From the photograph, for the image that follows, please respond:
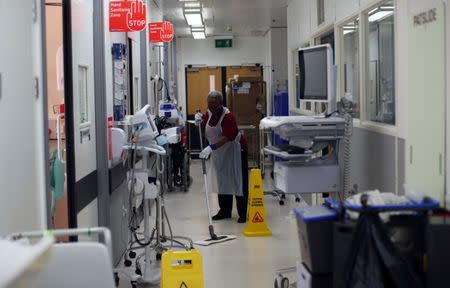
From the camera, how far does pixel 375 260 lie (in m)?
2.88

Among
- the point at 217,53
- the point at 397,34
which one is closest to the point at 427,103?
the point at 397,34

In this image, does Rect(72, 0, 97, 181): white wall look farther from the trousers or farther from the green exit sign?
the green exit sign

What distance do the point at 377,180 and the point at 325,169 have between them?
0.43m

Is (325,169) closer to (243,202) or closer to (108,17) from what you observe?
(108,17)

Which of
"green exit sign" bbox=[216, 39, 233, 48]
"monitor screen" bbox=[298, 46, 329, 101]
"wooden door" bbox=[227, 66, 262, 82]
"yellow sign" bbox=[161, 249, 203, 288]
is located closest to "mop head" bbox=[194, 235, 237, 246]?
"monitor screen" bbox=[298, 46, 329, 101]

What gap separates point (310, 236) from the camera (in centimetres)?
309

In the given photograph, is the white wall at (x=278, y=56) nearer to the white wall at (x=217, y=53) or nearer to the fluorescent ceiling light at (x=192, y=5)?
the white wall at (x=217, y=53)

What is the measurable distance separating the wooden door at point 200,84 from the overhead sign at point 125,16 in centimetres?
995

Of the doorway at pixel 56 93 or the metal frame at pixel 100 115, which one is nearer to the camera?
the doorway at pixel 56 93

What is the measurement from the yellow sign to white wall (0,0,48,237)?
1048 mm

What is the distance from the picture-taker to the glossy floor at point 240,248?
5418 mm

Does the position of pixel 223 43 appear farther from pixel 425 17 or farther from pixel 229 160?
pixel 425 17

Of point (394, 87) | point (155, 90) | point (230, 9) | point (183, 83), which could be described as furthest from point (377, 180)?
point (183, 83)

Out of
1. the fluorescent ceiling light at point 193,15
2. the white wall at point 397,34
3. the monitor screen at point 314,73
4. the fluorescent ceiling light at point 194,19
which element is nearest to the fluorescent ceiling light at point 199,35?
the fluorescent ceiling light at point 194,19
